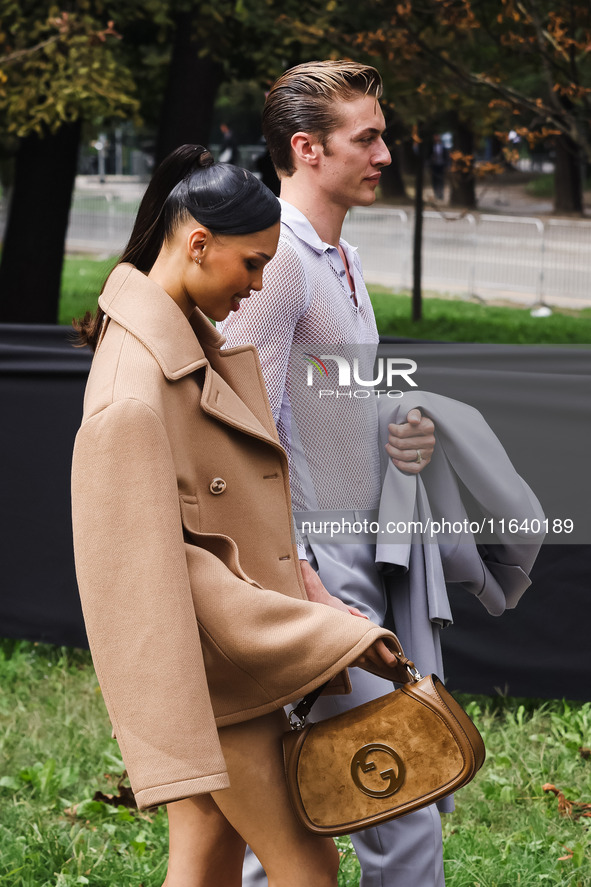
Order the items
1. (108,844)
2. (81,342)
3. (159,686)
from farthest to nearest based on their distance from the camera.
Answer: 1. (108,844)
2. (81,342)
3. (159,686)

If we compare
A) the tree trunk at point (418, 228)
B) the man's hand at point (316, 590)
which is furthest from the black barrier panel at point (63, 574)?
the tree trunk at point (418, 228)

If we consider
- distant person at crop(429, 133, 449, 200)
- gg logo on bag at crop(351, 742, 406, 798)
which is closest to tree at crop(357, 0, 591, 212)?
gg logo on bag at crop(351, 742, 406, 798)

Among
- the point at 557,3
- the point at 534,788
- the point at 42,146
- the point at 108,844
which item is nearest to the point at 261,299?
the point at 108,844

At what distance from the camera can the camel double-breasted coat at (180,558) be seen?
6.79 feet

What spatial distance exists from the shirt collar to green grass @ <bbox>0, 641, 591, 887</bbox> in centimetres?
195

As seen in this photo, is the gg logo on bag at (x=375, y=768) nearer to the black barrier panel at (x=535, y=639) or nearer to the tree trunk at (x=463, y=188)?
the black barrier panel at (x=535, y=639)

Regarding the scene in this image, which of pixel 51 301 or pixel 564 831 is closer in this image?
pixel 564 831

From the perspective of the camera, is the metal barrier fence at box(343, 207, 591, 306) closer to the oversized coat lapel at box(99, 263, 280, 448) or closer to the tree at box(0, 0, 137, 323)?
the tree at box(0, 0, 137, 323)

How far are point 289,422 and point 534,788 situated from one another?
2.07 metres

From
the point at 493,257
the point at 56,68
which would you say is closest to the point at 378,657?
the point at 56,68

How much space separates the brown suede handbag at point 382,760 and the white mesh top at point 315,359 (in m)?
0.62

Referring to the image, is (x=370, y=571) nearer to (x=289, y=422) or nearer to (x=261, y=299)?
(x=289, y=422)

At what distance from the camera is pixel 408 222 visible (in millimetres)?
21953

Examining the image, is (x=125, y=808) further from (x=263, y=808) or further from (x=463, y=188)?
(x=463, y=188)
